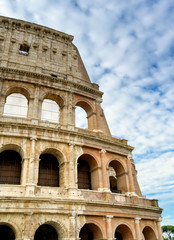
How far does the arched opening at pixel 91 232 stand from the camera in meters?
15.7

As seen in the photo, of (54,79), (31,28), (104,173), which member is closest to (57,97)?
(54,79)

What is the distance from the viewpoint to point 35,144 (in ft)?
51.9

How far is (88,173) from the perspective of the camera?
18.6 m

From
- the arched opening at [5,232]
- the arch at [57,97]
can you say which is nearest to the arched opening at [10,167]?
the arched opening at [5,232]

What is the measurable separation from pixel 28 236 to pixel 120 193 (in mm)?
8108

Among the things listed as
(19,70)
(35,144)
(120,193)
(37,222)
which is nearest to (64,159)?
(35,144)

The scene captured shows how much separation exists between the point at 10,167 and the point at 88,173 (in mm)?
5925

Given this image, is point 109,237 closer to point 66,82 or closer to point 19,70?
point 66,82

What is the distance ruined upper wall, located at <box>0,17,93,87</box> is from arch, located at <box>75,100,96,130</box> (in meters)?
2.01

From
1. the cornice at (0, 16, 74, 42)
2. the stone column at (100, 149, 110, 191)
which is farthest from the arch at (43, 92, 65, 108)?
the cornice at (0, 16, 74, 42)

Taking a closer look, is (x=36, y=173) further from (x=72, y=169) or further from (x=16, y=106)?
(x=16, y=106)

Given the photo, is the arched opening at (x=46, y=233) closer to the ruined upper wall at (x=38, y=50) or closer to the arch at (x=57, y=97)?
the arch at (x=57, y=97)

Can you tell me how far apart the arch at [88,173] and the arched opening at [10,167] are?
4640 millimetres

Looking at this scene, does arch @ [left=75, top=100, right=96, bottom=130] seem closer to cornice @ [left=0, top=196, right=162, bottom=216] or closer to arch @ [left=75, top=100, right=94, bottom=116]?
arch @ [left=75, top=100, right=94, bottom=116]
